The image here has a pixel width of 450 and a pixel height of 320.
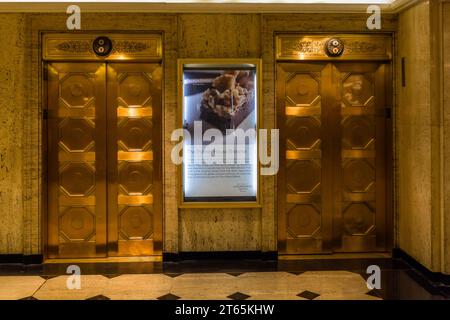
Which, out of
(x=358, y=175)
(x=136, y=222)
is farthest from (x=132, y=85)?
(x=358, y=175)

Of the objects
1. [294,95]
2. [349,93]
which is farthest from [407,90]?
[294,95]

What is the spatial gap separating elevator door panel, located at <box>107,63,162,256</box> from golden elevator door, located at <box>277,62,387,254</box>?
142 cm

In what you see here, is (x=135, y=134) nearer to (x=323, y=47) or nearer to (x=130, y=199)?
(x=130, y=199)

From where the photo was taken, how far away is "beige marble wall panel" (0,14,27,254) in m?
6.01

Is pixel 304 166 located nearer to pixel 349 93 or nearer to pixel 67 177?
pixel 349 93

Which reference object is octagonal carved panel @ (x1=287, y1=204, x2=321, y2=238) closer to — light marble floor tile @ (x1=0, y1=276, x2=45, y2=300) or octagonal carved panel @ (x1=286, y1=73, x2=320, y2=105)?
octagonal carved panel @ (x1=286, y1=73, x2=320, y2=105)

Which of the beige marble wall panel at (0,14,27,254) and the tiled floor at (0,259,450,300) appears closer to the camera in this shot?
the tiled floor at (0,259,450,300)

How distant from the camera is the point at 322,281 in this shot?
541cm

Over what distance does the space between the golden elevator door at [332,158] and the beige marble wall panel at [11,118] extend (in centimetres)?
285

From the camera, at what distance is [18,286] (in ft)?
17.3

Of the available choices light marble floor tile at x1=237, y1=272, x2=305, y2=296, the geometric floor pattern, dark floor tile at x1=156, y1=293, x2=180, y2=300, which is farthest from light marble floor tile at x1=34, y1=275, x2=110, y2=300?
light marble floor tile at x1=237, y1=272, x2=305, y2=296

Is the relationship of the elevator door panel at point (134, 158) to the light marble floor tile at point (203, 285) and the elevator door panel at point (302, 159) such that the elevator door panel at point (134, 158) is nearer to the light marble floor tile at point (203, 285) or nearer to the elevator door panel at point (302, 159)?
the light marble floor tile at point (203, 285)

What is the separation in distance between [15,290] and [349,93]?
4.08 metres

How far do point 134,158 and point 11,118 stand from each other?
1.39 metres
